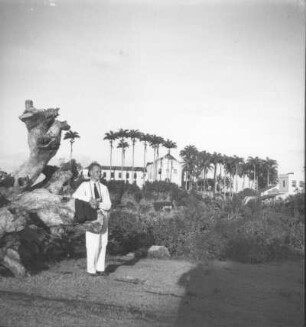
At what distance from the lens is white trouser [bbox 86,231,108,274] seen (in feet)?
22.8

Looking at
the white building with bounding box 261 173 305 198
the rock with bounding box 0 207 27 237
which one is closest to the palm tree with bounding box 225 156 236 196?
the white building with bounding box 261 173 305 198

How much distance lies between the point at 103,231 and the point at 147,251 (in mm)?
3199

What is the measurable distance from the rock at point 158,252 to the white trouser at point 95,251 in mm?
2998

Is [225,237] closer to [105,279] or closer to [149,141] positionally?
[105,279]

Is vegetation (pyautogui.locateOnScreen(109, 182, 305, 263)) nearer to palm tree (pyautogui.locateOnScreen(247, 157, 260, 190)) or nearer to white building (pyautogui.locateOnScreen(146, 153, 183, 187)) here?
white building (pyautogui.locateOnScreen(146, 153, 183, 187))

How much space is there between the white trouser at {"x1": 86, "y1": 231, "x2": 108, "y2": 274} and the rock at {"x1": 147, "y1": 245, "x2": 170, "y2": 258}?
2998 mm

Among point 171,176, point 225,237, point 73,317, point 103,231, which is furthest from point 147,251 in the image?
point 171,176

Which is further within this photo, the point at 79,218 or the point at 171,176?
the point at 171,176

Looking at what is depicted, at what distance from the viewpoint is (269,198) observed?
17.7 meters

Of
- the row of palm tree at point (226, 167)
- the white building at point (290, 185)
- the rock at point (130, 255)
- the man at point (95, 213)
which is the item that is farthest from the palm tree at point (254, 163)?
the man at point (95, 213)

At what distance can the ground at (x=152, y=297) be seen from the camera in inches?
179

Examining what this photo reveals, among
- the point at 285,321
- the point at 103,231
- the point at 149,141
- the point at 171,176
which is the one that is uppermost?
the point at 149,141

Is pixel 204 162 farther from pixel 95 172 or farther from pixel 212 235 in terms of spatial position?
pixel 95 172

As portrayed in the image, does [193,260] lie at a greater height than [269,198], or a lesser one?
lesser
